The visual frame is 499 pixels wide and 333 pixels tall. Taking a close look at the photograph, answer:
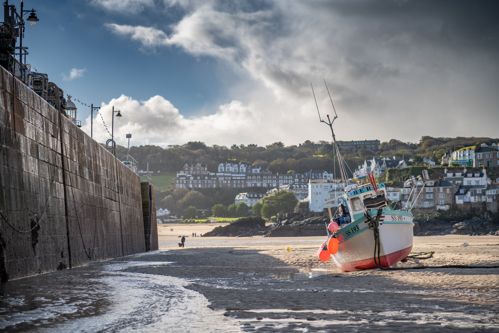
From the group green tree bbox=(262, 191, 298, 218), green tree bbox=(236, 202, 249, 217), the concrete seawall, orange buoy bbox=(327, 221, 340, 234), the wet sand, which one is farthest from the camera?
green tree bbox=(236, 202, 249, 217)

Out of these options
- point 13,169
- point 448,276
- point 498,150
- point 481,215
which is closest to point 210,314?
point 13,169

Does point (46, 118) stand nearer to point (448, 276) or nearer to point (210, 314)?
point (210, 314)

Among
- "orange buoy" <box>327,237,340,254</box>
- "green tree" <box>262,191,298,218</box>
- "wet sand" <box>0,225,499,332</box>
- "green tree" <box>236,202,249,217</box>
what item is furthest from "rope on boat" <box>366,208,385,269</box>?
"green tree" <box>236,202,249,217</box>

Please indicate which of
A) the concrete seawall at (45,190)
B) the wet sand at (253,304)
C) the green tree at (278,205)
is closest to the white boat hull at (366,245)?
the wet sand at (253,304)

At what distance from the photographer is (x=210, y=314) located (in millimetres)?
10484

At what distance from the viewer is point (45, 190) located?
18734 mm

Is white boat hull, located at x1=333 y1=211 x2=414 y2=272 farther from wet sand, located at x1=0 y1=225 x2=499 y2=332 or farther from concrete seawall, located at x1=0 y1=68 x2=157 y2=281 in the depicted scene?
concrete seawall, located at x1=0 y1=68 x2=157 y2=281

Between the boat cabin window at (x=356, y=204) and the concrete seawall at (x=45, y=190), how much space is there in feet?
36.1

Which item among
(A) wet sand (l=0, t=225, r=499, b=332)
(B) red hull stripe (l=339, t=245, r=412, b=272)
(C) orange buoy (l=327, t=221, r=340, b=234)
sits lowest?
(B) red hull stripe (l=339, t=245, r=412, b=272)

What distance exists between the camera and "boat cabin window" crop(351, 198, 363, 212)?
923 inches

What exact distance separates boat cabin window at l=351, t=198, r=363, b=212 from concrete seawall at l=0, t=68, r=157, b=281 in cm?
1099

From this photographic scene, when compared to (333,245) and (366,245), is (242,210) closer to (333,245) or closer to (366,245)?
(333,245)

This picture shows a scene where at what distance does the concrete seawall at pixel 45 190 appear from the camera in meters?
15.3

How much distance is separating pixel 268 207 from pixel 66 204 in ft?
498
